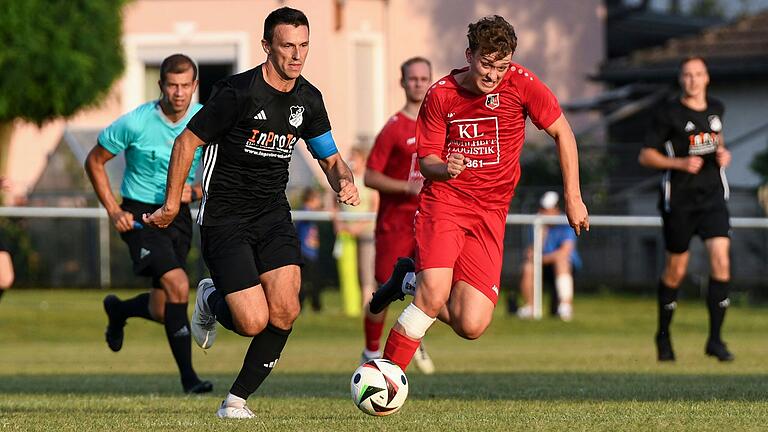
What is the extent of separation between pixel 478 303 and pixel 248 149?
5.28ft

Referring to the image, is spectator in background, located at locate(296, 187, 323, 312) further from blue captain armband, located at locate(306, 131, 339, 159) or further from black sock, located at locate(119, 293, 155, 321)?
blue captain armband, located at locate(306, 131, 339, 159)

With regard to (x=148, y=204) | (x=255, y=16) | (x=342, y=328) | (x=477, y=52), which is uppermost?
(x=255, y=16)

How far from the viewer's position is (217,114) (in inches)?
342

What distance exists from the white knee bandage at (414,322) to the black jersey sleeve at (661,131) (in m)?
5.17

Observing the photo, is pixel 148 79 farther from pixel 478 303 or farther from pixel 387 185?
pixel 478 303

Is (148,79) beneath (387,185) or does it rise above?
above

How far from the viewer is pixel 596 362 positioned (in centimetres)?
1462

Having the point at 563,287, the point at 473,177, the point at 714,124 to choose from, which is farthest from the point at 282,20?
the point at 563,287

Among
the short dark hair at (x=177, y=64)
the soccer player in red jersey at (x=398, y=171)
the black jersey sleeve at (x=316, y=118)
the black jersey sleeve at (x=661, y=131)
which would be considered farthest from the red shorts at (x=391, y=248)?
the black jersey sleeve at (x=316, y=118)

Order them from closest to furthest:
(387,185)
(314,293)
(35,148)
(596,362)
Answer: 1. (387,185)
2. (596,362)
3. (314,293)
4. (35,148)

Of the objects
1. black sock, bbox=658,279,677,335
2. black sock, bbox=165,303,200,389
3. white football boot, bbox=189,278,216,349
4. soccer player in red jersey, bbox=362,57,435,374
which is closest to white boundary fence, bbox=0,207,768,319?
black sock, bbox=658,279,677,335

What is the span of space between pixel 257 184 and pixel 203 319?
1050 mm

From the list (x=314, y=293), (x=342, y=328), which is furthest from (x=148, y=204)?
(x=314, y=293)

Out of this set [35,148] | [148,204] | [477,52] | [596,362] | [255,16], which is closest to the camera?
[477,52]
